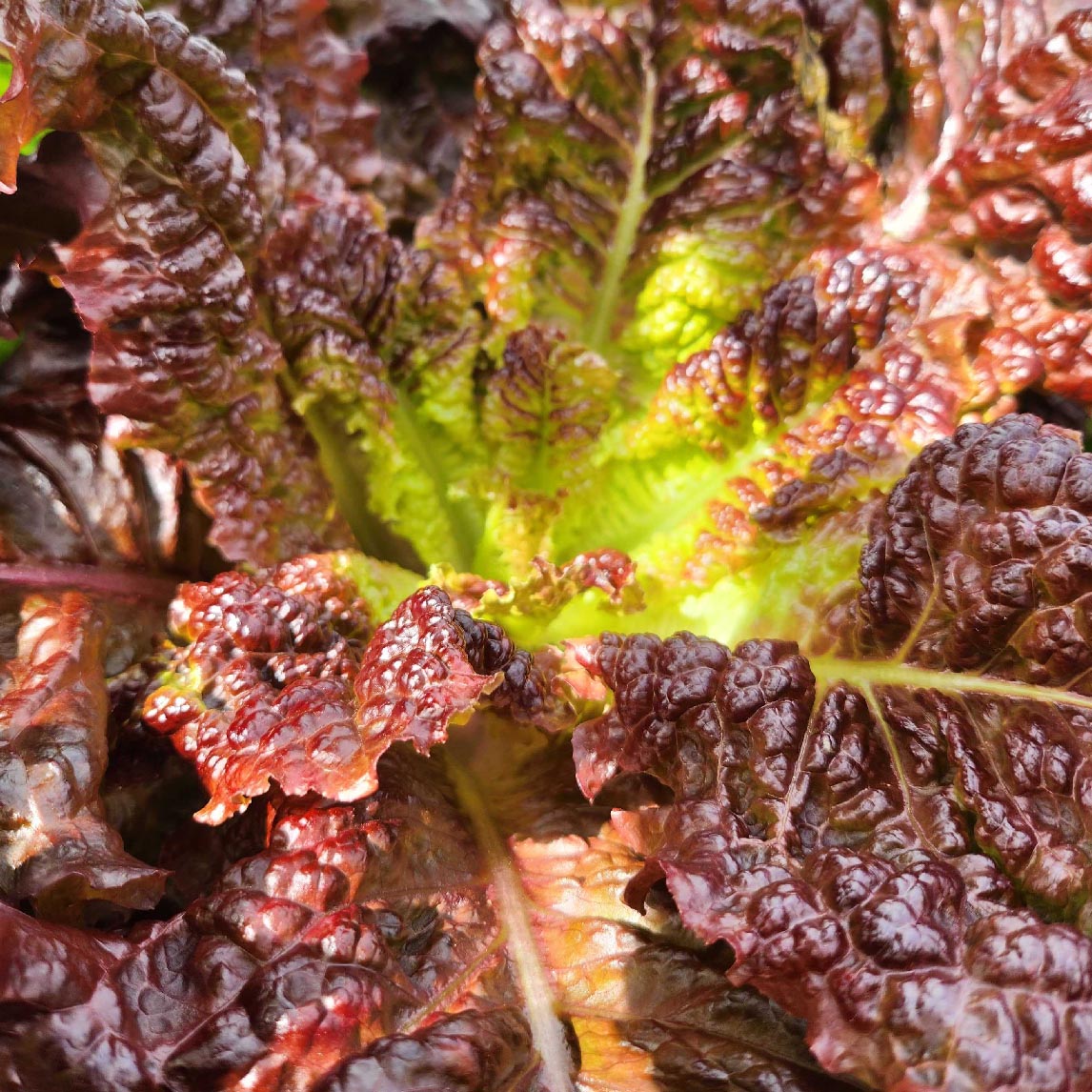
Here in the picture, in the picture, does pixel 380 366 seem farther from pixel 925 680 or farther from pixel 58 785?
pixel 925 680

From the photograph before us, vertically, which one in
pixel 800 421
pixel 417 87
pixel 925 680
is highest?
pixel 417 87

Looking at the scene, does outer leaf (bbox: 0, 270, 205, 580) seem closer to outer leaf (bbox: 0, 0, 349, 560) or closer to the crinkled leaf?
outer leaf (bbox: 0, 0, 349, 560)

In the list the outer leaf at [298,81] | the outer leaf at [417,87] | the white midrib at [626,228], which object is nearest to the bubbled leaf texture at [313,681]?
the outer leaf at [298,81]

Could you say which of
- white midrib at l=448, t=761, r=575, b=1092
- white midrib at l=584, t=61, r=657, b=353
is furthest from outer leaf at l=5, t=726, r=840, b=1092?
white midrib at l=584, t=61, r=657, b=353

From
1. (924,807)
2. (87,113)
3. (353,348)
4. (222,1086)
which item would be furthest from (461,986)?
(87,113)

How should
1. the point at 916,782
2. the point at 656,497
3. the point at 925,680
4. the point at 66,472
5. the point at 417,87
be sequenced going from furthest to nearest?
the point at 417,87 → the point at 656,497 → the point at 66,472 → the point at 925,680 → the point at 916,782

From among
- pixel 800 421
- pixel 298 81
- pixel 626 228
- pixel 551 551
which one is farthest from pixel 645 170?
pixel 551 551

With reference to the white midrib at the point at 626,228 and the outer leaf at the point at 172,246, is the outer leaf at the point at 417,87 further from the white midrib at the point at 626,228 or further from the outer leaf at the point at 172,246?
the outer leaf at the point at 172,246

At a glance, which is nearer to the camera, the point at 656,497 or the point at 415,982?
the point at 415,982

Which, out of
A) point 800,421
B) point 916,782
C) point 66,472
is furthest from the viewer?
point 800,421
